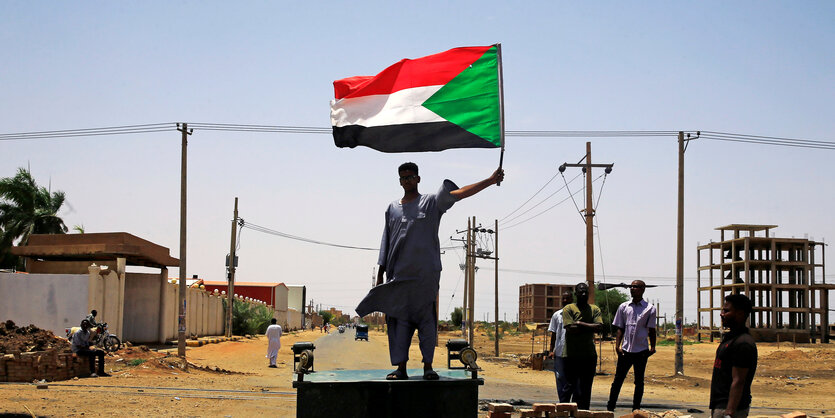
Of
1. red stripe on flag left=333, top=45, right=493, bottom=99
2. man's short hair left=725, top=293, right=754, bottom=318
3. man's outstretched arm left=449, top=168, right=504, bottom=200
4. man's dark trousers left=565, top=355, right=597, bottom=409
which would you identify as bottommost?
man's dark trousers left=565, top=355, right=597, bottom=409

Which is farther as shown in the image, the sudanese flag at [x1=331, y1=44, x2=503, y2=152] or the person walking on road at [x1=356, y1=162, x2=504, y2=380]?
the sudanese flag at [x1=331, y1=44, x2=503, y2=152]

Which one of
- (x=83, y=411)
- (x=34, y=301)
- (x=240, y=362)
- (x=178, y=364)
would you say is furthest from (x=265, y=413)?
(x=34, y=301)

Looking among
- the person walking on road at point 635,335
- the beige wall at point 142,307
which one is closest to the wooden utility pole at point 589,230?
the person walking on road at point 635,335

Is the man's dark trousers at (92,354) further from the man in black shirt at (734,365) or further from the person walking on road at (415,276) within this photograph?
the man in black shirt at (734,365)

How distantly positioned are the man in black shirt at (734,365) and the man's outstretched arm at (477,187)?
1.95 m

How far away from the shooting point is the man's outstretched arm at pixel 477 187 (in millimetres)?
6402

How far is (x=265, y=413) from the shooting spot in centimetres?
1132

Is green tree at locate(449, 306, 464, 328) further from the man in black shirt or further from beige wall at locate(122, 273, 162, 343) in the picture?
the man in black shirt

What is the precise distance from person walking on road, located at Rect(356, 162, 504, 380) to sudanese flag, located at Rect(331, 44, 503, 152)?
87cm

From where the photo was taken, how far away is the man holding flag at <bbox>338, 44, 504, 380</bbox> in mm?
6430

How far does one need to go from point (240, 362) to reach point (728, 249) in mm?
49787

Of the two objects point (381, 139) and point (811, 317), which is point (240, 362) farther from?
point (811, 317)

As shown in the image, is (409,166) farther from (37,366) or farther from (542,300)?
(542,300)

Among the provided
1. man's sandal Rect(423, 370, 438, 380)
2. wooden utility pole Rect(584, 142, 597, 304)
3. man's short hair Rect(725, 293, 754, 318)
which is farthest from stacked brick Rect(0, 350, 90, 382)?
wooden utility pole Rect(584, 142, 597, 304)
